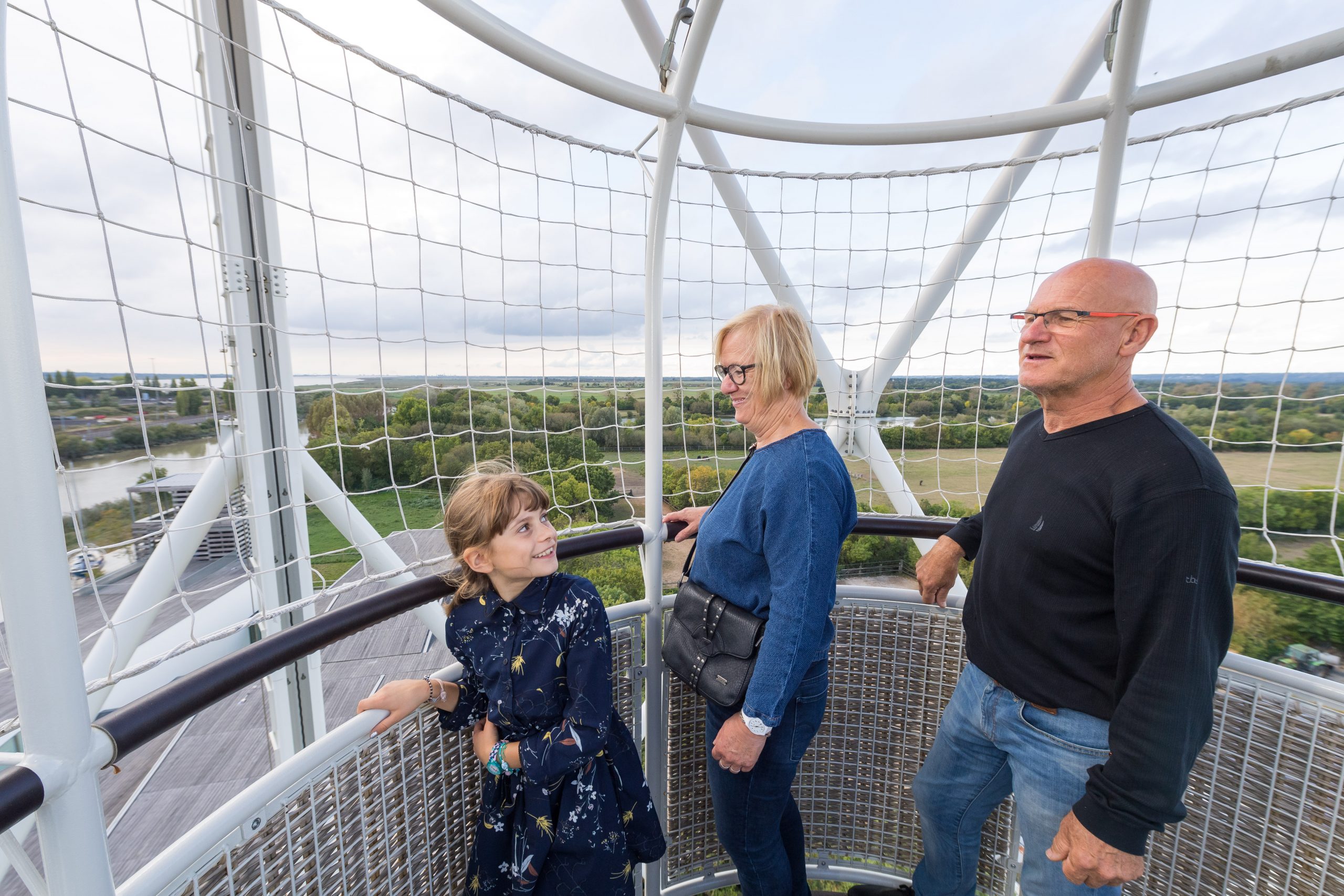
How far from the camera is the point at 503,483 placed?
1106 millimetres

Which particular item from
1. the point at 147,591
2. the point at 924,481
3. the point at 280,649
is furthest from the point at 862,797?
the point at 147,591

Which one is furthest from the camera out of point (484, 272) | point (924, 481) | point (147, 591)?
point (924, 481)

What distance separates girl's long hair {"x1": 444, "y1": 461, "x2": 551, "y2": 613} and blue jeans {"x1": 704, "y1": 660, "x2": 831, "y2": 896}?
56cm

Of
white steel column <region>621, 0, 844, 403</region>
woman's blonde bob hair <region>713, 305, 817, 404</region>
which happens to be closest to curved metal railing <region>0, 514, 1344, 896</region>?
woman's blonde bob hair <region>713, 305, 817, 404</region>

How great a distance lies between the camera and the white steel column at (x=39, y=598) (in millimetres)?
541

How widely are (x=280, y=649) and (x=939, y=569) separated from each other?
136 centimetres

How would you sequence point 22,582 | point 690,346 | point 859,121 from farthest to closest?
point 690,346 → point 859,121 → point 22,582

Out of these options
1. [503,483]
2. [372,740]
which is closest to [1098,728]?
[503,483]

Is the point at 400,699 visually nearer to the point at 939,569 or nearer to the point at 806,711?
the point at 806,711

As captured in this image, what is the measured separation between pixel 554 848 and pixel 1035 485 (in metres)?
1.09

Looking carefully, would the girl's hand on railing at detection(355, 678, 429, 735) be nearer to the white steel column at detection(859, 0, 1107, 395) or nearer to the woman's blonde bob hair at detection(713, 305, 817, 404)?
the woman's blonde bob hair at detection(713, 305, 817, 404)

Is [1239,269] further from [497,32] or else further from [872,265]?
[497,32]

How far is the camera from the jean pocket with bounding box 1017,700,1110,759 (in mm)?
966

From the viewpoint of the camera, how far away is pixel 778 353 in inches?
43.7
